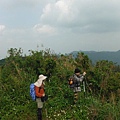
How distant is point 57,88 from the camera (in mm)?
10289

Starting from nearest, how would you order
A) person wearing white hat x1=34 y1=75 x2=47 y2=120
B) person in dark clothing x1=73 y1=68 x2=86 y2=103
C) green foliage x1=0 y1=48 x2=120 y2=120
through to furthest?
person wearing white hat x1=34 y1=75 x2=47 y2=120 < green foliage x1=0 y1=48 x2=120 y2=120 < person in dark clothing x1=73 y1=68 x2=86 y2=103

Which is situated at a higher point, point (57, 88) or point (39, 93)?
point (39, 93)

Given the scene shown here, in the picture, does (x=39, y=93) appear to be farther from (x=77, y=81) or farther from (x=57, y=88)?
(x=57, y=88)

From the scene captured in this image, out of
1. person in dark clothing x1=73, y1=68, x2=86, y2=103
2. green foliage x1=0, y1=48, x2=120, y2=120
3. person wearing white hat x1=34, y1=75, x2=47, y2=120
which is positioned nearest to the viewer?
person wearing white hat x1=34, y1=75, x2=47, y2=120

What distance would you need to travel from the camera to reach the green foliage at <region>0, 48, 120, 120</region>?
8.80 m

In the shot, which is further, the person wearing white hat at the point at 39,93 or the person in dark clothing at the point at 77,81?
the person in dark clothing at the point at 77,81

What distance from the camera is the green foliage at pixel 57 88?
347 inches

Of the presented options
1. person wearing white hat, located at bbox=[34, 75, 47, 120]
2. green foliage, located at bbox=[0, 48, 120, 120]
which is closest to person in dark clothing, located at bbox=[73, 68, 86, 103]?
green foliage, located at bbox=[0, 48, 120, 120]

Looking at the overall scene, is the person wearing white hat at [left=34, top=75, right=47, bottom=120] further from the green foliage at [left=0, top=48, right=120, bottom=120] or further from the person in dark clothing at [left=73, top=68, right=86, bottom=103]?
the person in dark clothing at [left=73, top=68, right=86, bottom=103]

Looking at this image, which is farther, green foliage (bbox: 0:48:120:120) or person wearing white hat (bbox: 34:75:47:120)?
green foliage (bbox: 0:48:120:120)

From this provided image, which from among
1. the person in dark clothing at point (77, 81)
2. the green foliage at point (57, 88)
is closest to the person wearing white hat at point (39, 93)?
the green foliage at point (57, 88)

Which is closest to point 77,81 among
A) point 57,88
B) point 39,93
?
point 57,88

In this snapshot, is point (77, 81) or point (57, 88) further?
point (57, 88)

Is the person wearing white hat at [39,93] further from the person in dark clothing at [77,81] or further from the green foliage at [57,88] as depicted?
the person in dark clothing at [77,81]
